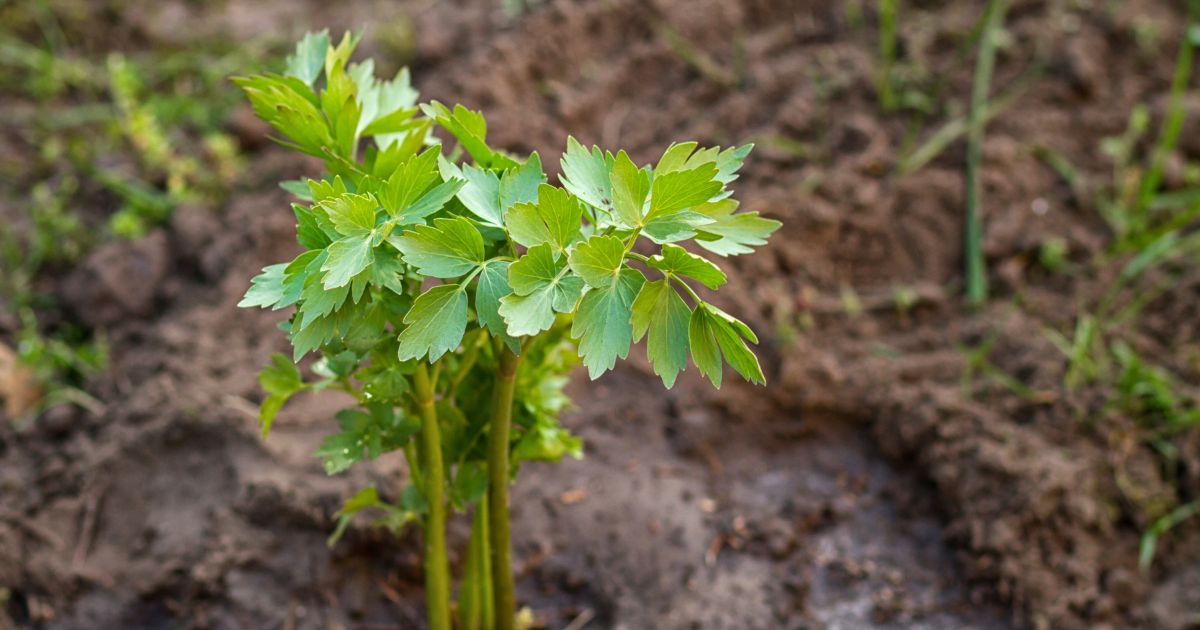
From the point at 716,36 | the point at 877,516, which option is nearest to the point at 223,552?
the point at 877,516

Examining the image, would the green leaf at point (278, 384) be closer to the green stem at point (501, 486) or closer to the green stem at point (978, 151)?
the green stem at point (501, 486)

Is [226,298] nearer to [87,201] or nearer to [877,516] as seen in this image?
[87,201]

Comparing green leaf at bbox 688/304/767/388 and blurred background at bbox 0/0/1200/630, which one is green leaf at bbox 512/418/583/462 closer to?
green leaf at bbox 688/304/767/388

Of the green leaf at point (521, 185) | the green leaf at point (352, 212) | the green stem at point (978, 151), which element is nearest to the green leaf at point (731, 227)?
the green leaf at point (521, 185)

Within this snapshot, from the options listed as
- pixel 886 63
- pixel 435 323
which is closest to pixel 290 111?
pixel 435 323

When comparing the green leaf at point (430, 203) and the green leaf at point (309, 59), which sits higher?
the green leaf at point (309, 59)

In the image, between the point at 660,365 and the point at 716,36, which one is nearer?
the point at 660,365

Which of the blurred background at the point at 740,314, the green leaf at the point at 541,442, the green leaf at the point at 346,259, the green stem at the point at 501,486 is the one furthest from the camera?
the blurred background at the point at 740,314
